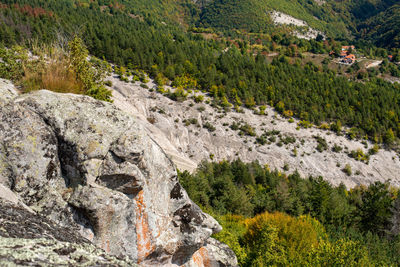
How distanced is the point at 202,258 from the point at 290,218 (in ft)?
39.0

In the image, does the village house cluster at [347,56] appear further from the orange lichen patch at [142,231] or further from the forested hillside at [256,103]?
the orange lichen patch at [142,231]

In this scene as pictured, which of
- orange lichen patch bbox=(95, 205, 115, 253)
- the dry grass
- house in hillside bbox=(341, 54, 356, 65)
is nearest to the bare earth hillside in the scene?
the dry grass

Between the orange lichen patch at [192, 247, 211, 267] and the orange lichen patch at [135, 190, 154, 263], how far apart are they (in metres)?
2.76

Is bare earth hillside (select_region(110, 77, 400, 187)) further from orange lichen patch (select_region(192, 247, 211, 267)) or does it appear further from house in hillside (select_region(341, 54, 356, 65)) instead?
house in hillside (select_region(341, 54, 356, 65))

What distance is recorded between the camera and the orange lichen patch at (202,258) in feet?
26.3

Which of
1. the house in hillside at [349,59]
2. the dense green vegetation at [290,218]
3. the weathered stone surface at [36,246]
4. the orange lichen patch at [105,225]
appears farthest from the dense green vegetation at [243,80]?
the house in hillside at [349,59]

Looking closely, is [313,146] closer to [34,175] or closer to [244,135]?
[244,135]

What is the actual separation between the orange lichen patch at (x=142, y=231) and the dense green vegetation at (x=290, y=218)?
7.04 metres

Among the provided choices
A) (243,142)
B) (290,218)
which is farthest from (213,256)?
(243,142)

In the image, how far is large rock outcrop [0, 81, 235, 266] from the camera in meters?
4.46

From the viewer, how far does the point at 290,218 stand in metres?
17.9

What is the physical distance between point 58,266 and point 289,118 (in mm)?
60357

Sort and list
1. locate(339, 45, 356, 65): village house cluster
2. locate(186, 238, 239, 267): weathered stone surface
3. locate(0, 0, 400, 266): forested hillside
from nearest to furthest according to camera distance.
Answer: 1. locate(0, 0, 400, 266): forested hillside
2. locate(186, 238, 239, 267): weathered stone surface
3. locate(339, 45, 356, 65): village house cluster

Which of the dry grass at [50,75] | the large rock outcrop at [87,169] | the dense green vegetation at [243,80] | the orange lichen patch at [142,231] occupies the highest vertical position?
the dry grass at [50,75]
